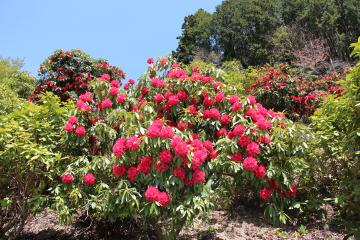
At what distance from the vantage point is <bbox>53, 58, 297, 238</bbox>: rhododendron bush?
14.0ft

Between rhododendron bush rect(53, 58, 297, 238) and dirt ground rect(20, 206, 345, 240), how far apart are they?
25.5 inches

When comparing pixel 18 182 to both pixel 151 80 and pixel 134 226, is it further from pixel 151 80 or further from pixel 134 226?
pixel 151 80

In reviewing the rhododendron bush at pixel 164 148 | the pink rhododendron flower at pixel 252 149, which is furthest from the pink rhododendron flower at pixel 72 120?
the pink rhododendron flower at pixel 252 149

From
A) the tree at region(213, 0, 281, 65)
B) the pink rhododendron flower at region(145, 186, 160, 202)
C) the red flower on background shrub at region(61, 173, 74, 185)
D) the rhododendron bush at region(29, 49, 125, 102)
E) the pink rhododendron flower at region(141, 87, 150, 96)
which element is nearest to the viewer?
the pink rhododendron flower at region(145, 186, 160, 202)

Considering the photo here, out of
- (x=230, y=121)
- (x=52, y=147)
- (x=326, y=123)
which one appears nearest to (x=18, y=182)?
(x=52, y=147)

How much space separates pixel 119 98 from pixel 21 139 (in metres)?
1.43

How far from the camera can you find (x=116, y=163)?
4.48 metres

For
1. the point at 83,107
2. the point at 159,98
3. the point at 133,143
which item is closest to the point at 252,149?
the point at 133,143

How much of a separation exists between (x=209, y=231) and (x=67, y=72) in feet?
30.1

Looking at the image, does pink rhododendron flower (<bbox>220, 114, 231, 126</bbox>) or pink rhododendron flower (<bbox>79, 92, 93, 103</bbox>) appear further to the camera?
pink rhododendron flower (<bbox>79, 92, 93, 103</bbox>)

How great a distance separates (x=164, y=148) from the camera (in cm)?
427

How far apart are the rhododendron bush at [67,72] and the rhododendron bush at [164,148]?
25.3 feet

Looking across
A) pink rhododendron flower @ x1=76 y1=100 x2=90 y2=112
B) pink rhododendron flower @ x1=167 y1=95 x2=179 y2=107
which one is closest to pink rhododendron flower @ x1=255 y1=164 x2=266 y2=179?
pink rhododendron flower @ x1=167 y1=95 x2=179 y2=107

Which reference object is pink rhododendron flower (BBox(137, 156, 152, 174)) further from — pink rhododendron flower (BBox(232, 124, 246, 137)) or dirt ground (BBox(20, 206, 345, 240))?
dirt ground (BBox(20, 206, 345, 240))
